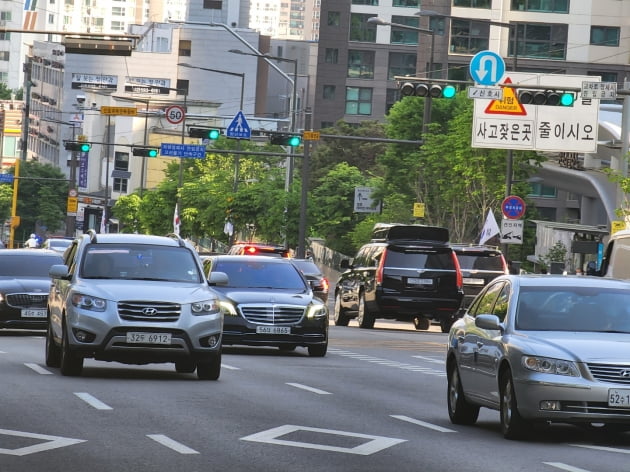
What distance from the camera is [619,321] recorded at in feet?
49.8

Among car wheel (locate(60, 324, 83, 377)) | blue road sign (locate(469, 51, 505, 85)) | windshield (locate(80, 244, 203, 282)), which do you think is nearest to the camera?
car wheel (locate(60, 324, 83, 377))

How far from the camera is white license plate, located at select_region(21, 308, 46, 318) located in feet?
102

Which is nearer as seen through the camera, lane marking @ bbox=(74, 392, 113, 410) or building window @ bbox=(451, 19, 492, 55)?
lane marking @ bbox=(74, 392, 113, 410)

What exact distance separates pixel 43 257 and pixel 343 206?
195 feet

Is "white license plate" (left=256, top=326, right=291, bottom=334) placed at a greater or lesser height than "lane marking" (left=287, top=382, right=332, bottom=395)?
greater

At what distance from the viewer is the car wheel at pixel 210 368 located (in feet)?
67.5

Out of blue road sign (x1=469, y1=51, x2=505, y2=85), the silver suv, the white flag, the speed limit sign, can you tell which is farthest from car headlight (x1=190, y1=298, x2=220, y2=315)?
the speed limit sign

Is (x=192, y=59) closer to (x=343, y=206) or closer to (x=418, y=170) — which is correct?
(x=343, y=206)

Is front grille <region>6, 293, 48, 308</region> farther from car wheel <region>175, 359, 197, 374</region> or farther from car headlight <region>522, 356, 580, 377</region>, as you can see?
car headlight <region>522, 356, 580, 377</region>

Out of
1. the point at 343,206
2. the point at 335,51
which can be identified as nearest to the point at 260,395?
the point at 343,206

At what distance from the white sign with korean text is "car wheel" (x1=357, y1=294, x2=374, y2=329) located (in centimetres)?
1111

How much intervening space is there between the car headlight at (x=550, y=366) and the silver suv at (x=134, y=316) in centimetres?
663

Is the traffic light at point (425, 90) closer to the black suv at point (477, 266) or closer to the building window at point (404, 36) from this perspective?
the black suv at point (477, 266)

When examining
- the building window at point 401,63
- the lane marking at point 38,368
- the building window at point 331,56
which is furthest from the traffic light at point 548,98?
the building window at point 331,56
